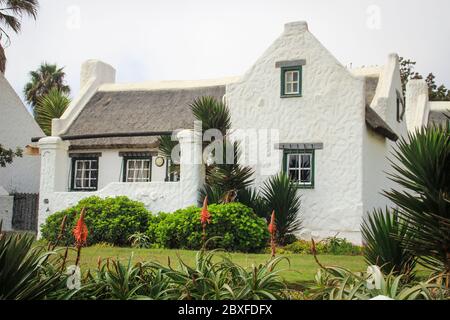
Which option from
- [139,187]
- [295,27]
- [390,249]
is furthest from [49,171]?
[390,249]

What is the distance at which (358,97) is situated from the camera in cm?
1241

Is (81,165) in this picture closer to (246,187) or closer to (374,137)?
(246,187)

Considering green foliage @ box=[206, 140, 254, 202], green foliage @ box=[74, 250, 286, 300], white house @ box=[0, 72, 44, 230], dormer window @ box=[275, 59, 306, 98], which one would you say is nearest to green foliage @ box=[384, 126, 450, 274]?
green foliage @ box=[74, 250, 286, 300]

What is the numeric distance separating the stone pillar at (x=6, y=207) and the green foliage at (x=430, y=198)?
1168 centimetres

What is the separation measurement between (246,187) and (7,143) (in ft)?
28.7

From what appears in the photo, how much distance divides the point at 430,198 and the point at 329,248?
6250mm

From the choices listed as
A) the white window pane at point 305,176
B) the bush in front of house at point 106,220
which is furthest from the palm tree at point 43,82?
the white window pane at point 305,176

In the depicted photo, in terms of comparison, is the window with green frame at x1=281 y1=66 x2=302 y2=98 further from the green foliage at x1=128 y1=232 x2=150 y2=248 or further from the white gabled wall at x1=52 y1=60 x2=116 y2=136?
the white gabled wall at x1=52 y1=60 x2=116 y2=136

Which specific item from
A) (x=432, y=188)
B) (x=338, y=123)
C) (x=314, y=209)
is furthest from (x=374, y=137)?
(x=432, y=188)

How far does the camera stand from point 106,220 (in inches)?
460

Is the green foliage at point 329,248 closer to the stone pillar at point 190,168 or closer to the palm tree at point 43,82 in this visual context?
the stone pillar at point 190,168

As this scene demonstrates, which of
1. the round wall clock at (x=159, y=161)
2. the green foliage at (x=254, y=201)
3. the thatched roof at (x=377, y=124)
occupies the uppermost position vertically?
the thatched roof at (x=377, y=124)

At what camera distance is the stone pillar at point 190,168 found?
12.2 meters
